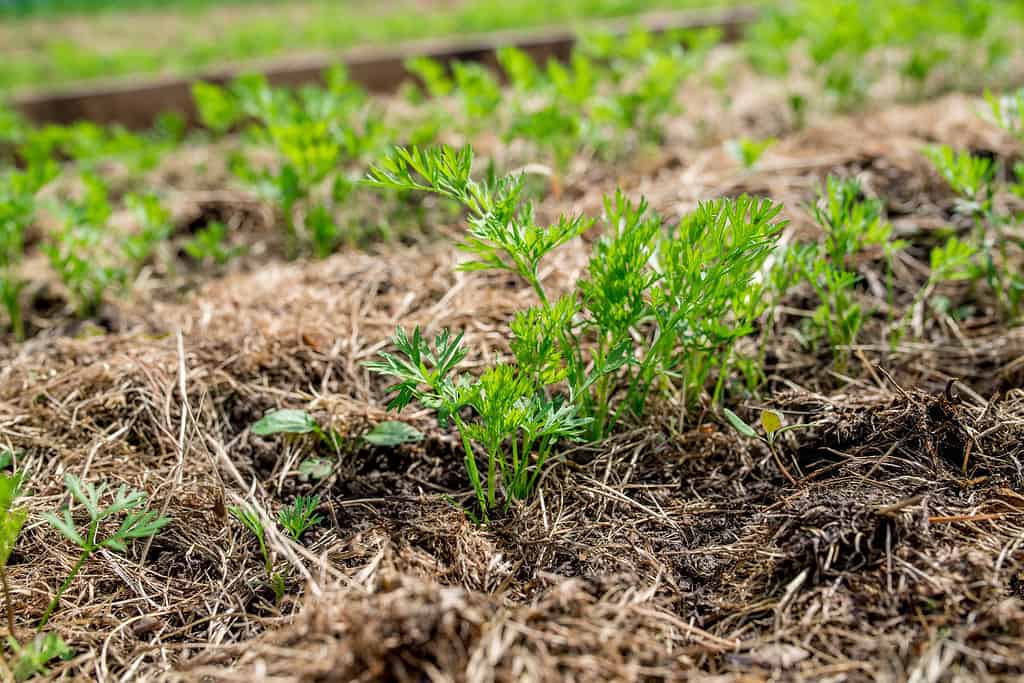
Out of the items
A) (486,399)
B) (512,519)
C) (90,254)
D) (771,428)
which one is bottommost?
(512,519)

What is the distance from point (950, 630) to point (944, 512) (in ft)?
0.92

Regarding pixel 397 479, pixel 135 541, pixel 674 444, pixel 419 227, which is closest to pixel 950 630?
pixel 674 444

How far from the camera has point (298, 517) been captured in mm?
1571

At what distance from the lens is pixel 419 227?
2844mm

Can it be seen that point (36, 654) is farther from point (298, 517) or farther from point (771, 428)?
point (771, 428)

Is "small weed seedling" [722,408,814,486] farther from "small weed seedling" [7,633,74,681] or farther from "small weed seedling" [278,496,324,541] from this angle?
"small weed seedling" [7,633,74,681]

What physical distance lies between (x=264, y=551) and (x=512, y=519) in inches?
19.4

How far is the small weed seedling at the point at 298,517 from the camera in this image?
157 centimetres

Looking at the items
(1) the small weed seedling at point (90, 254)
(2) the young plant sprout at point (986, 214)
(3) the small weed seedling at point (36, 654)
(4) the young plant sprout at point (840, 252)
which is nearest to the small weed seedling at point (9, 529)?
(3) the small weed seedling at point (36, 654)

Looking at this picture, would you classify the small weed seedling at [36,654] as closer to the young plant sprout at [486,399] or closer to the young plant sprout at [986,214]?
the young plant sprout at [486,399]

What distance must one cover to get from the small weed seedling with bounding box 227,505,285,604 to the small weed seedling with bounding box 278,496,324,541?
48 millimetres

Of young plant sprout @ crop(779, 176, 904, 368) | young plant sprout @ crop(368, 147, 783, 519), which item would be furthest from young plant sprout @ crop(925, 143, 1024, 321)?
young plant sprout @ crop(368, 147, 783, 519)

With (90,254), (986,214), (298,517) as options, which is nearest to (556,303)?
(298,517)

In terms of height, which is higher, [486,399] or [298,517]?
[486,399]
